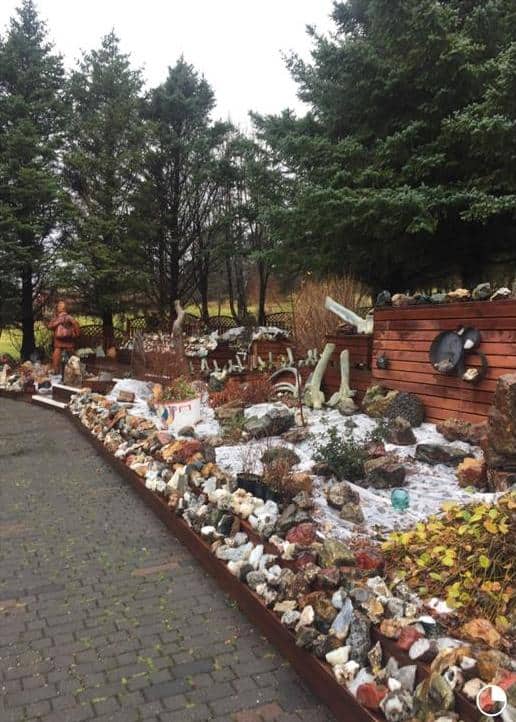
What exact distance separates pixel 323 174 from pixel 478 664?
8558 millimetres

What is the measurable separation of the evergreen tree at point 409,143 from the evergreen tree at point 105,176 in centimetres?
671

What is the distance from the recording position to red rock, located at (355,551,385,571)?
105 inches

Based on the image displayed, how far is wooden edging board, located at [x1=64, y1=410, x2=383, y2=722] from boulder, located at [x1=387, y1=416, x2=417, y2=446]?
208 centimetres

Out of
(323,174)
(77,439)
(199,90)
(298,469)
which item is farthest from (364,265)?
(199,90)

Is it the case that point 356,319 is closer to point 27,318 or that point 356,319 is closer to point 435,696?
point 435,696

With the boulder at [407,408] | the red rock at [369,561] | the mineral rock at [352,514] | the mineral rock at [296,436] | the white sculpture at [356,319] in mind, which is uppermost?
the white sculpture at [356,319]

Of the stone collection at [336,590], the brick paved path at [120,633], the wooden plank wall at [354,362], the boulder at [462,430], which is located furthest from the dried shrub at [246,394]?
the brick paved path at [120,633]

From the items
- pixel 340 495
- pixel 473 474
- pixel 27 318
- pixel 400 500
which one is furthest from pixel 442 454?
pixel 27 318

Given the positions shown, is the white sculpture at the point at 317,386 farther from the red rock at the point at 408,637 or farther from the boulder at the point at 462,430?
the red rock at the point at 408,637

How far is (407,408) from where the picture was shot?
18.6 ft

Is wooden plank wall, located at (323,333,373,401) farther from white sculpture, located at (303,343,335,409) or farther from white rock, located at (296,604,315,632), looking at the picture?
white rock, located at (296,604,315,632)

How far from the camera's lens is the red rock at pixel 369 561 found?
266 cm

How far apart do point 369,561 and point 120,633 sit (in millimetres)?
1269

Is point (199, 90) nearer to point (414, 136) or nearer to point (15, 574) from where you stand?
point (414, 136)
